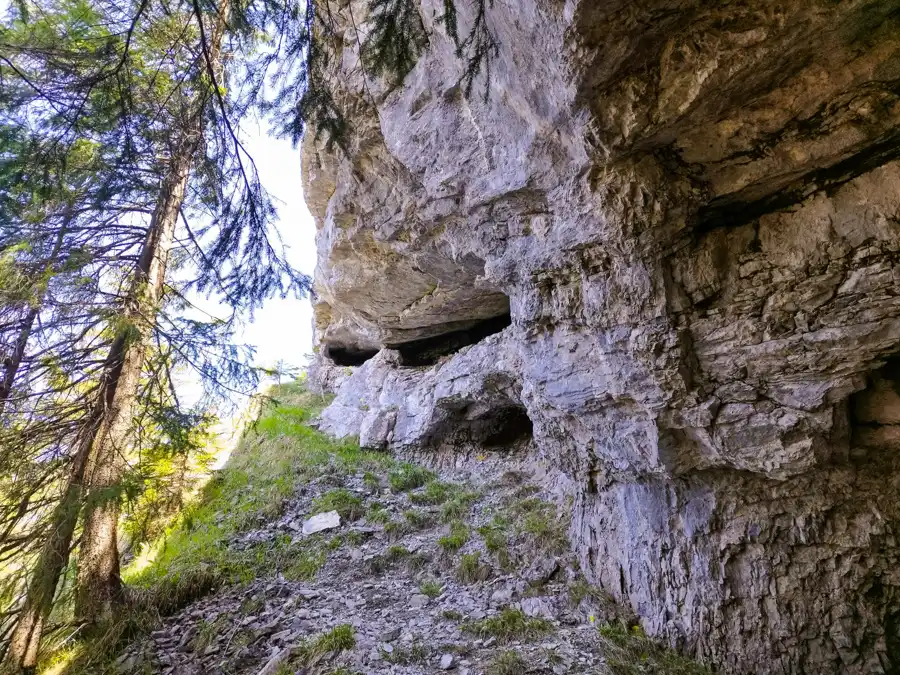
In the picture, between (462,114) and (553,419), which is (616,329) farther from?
(462,114)

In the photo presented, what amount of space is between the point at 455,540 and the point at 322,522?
94.6 inches

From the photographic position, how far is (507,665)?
159 inches

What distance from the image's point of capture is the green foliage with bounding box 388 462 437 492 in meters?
8.47

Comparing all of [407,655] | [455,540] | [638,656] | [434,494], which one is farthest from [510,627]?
[434,494]

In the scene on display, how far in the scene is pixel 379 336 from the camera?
1179 cm

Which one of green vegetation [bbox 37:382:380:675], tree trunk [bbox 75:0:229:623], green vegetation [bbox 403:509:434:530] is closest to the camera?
tree trunk [bbox 75:0:229:623]

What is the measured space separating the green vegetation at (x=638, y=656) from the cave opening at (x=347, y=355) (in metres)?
12.1

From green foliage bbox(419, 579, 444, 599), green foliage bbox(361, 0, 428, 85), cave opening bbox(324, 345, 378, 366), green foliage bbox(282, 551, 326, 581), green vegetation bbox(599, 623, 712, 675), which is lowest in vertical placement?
green vegetation bbox(599, 623, 712, 675)

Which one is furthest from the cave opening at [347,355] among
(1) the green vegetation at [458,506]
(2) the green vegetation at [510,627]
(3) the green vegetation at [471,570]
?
(2) the green vegetation at [510,627]

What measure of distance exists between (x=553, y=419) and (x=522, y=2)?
4495mm

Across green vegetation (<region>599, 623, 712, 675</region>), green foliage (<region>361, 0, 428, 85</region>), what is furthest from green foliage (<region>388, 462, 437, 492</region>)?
green foliage (<region>361, 0, 428, 85</region>)

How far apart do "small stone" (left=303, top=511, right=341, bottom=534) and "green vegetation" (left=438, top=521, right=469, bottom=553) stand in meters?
1.94

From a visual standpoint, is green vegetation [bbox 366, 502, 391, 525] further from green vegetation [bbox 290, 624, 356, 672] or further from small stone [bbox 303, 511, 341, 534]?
green vegetation [bbox 290, 624, 356, 672]

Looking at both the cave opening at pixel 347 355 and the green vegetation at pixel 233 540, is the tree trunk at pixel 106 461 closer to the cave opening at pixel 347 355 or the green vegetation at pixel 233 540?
the green vegetation at pixel 233 540
